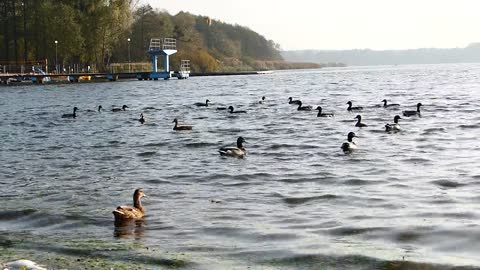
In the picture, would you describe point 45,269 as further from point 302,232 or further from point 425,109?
point 425,109

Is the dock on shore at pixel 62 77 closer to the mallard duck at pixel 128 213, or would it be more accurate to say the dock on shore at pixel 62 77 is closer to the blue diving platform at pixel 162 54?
the blue diving platform at pixel 162 54

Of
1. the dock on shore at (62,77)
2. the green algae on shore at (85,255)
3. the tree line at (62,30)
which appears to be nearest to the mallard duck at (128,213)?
the green algae on shore at (85,255)

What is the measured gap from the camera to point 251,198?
15.2 meters

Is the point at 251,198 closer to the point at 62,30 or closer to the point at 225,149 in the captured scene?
the point at 225,149

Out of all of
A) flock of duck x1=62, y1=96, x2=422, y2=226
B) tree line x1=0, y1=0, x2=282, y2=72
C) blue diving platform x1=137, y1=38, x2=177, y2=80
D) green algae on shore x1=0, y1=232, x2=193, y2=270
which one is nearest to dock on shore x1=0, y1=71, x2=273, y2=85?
blue diving platform x1=137, y1=38, x2=177, y2=80

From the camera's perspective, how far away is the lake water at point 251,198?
10766 millimetres

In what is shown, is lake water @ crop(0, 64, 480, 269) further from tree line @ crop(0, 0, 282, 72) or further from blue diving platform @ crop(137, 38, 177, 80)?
tree line @ crop(0, 0, 282, 72)

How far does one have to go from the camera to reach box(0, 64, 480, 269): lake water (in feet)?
35.3

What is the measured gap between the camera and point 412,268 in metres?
9.94

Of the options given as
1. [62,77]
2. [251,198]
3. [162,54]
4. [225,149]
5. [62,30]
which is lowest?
[62,77]

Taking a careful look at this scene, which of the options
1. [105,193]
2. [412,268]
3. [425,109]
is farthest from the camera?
[425,109]

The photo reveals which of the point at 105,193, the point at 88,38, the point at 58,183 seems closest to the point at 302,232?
the point at 105,193

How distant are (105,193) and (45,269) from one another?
7.05 meters

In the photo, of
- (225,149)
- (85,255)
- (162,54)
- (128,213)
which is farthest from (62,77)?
(85,255)
